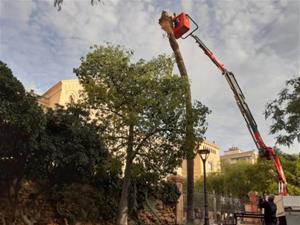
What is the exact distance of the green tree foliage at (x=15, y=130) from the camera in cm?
1177

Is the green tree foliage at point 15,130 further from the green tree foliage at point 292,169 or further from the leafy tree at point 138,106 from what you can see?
the green tree foliage at point 292,169

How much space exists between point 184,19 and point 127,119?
7.03 meters

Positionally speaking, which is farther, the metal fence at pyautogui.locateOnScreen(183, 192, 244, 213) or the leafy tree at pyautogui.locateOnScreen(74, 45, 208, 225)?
the metal fence at pyautogui.locateOnScreen(183, 192, 244, 213)

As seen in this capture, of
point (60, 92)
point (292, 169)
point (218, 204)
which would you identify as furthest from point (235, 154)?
point (60, 92)

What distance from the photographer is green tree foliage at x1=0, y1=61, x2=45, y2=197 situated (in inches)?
464

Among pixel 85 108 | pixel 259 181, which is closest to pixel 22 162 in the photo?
pixel 85 108

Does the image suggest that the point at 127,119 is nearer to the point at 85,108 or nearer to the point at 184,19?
the point at 85,108

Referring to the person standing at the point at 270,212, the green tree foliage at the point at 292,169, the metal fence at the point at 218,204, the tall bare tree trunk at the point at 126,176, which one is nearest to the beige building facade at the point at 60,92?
the metal fence at the point at 218,204

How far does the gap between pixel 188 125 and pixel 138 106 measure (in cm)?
246

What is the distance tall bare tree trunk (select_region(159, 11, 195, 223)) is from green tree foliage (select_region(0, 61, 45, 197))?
6.60 m

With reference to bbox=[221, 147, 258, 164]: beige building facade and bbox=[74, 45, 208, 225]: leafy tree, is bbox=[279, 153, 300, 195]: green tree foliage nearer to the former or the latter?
bbox=[74, 45, 208, 225]: leafy tree

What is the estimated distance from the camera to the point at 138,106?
52.6 feet

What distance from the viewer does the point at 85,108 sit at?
17.4m

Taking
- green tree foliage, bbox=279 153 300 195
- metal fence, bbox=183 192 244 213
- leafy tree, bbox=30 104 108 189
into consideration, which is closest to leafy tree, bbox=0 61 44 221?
leafy tree, bbox=30 104 108 189
